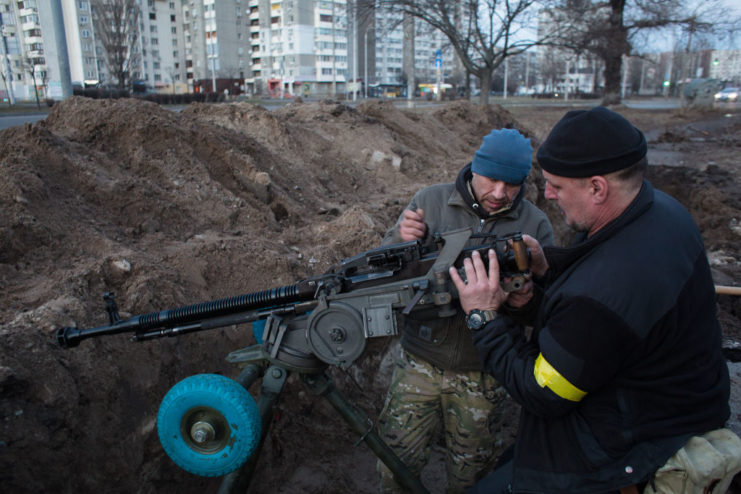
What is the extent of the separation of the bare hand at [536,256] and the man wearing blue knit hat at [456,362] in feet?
0.82

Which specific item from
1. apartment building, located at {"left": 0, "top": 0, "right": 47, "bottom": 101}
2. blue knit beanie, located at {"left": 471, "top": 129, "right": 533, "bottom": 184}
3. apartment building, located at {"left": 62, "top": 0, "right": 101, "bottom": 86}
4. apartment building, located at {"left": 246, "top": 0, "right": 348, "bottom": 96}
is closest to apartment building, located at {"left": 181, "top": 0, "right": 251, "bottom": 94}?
apartment building, located at {"left": 246, "top": 0, "right": 348, "bottom": 96}

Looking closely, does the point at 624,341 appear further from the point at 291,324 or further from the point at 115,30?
the point at 115,30

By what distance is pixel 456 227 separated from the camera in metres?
2.66

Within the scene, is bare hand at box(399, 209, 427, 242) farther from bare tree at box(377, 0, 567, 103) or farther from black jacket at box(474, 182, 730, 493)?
bare tree at box(377, 0, 567, 103)

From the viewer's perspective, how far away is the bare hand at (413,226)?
8.10ft

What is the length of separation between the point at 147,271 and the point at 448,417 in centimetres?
251

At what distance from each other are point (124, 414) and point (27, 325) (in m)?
0.78

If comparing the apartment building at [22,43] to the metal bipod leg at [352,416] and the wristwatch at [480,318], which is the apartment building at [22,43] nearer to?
the metal bipod leg at [352,416]

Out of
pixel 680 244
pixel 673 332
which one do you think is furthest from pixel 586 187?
pixel 673 332

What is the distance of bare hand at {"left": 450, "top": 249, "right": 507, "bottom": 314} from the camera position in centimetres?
201

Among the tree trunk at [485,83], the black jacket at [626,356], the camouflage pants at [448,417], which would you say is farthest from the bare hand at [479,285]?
the tree trunk at [485,83]

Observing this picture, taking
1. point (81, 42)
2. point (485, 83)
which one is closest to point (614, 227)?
point (485, 83)

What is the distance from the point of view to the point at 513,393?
186 cm

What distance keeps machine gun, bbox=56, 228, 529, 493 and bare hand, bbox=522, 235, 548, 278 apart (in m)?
0.17
